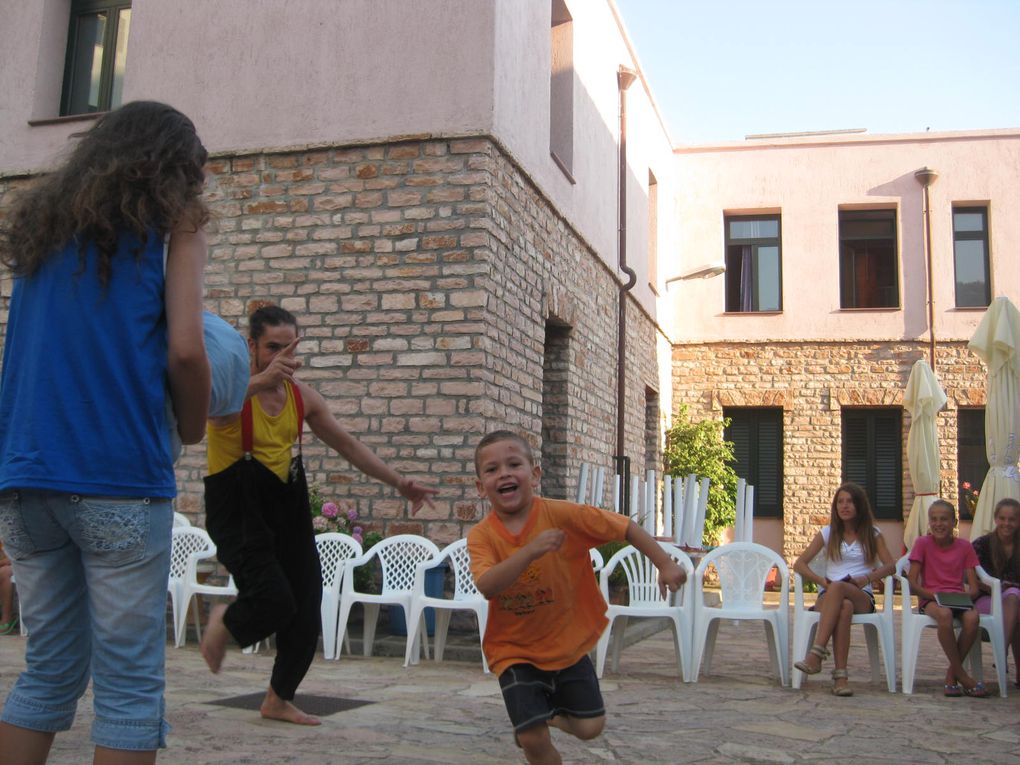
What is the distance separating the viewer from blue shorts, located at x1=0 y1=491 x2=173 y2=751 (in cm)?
196

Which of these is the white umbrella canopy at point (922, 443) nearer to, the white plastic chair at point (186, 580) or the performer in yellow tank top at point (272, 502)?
the white plastic chair at point (186, 580)

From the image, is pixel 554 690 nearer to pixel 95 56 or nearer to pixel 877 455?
pixel 95 56

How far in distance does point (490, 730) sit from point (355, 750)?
2.53 ft

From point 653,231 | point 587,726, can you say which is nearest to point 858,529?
point 587,726

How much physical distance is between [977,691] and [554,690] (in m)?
3.77

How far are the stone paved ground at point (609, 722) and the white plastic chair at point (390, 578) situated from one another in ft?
0.82

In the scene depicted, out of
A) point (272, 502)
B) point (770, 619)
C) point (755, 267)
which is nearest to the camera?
point (272, 502)

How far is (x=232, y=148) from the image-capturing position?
816cm

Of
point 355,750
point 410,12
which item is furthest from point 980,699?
point 410,12

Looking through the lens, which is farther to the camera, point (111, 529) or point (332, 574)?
point (332, 574)

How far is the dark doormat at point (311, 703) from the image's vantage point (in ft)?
14.8

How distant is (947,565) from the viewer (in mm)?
6219

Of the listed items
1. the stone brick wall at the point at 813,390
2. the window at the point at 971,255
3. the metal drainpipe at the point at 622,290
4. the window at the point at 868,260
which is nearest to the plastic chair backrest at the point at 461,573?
the metal drainpipe at the point at 622,290

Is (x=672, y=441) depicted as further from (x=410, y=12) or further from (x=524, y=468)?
(x=524, y=468)
